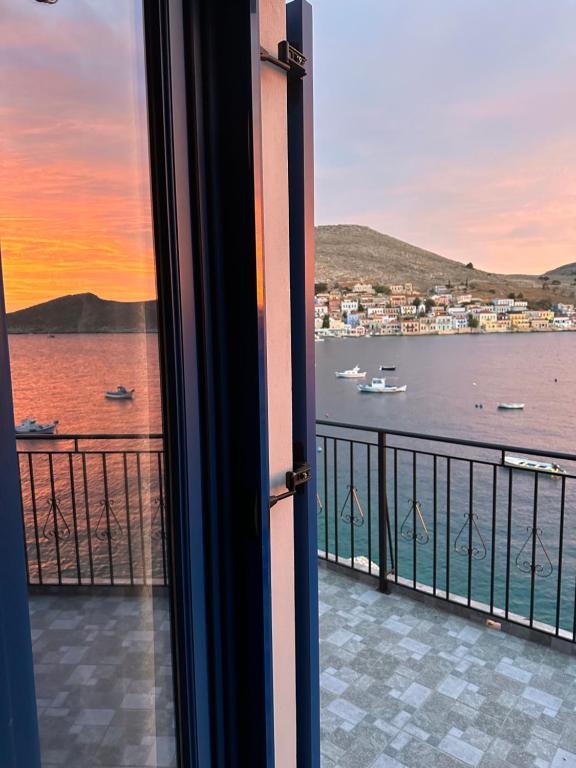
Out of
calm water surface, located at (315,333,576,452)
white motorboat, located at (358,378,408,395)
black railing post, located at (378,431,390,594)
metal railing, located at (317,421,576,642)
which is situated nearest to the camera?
metal railing, located at (317,421,576,642)

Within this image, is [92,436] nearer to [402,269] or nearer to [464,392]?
[402,269]

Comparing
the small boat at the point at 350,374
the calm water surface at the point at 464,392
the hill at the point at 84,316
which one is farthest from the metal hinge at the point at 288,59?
the small boat at the point at 350,374

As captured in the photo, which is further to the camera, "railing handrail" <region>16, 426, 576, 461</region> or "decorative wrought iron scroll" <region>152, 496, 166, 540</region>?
"decorative wrought iron scroll" <region>152, 496, 166, 540</region>

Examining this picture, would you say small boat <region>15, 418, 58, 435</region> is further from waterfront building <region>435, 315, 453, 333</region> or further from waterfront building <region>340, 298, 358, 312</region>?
waterfront building <region>435, 315, 453, 333</region>

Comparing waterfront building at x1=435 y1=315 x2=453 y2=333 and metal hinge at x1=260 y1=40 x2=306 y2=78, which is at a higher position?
metal hinge at x1=260 y1=40 x2=306 y2=78

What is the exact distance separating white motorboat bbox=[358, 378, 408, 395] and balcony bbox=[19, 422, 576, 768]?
1704 centimetres

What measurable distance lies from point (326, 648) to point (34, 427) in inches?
88.7

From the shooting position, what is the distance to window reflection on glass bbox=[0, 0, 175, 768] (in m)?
0.69

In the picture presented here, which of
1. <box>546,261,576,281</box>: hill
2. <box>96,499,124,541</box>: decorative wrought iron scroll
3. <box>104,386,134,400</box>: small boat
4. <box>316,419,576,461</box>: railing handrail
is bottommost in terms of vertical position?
<box>316,419,576,461</box>: railing handrail

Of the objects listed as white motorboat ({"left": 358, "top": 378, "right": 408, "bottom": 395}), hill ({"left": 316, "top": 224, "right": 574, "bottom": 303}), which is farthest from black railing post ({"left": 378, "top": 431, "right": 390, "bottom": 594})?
white motorboat ({"left": 358, "top": 378, "right": 408, "bottom": 395})

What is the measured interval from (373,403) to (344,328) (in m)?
12.9

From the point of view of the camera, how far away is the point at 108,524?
0.91 metres

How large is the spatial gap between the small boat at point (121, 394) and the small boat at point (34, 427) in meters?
0.15

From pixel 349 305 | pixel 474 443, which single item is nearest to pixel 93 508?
pixel 474 443
